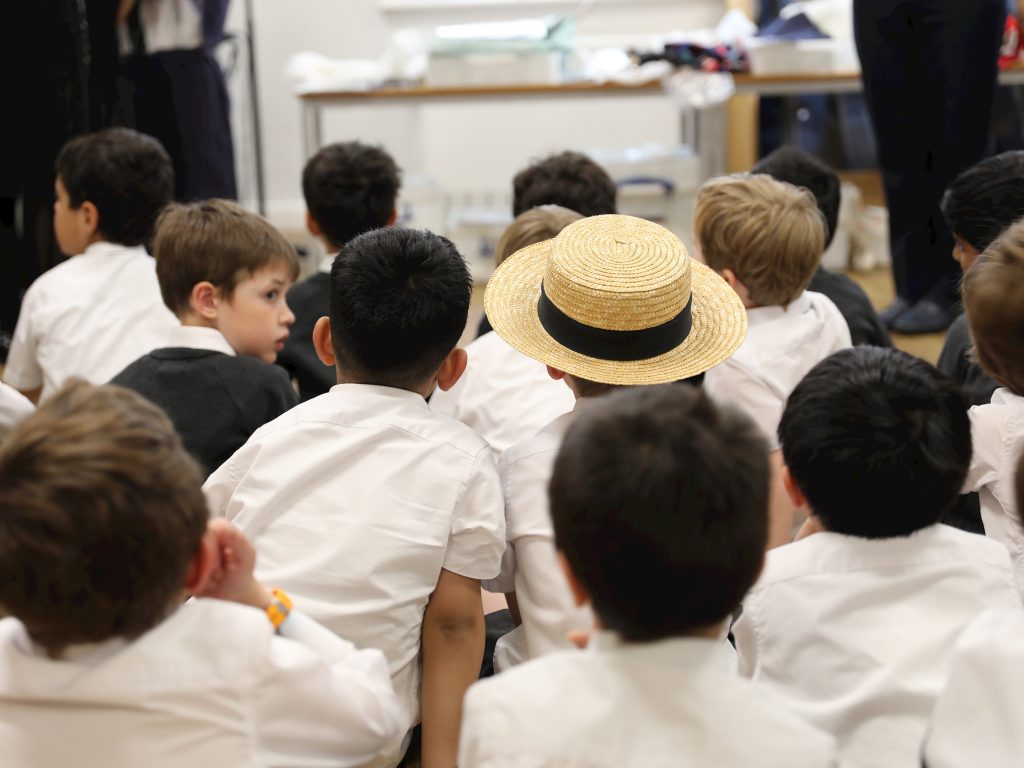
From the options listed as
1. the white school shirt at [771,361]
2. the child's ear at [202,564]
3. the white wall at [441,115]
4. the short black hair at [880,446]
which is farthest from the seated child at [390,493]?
the white wall at [441,115]

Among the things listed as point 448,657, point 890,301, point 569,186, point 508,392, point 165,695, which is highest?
point 569,186

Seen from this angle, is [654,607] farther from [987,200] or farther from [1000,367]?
[987,200]

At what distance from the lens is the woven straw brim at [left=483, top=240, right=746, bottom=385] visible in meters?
1.46

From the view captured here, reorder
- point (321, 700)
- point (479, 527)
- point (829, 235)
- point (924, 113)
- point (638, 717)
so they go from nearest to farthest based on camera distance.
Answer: point (638, 717), point (321, 700), point (479, 527), point (829, 235), point (924, 113)

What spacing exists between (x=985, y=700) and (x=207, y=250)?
1.42 metres

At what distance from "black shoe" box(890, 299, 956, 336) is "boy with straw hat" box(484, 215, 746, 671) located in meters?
1.99

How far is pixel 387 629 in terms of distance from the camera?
133 centimetres

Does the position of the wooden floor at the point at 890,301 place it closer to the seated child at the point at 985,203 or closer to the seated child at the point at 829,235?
the seated child at the point at 829,235

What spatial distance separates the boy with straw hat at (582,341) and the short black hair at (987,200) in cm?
80

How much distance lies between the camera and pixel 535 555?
1.39 m

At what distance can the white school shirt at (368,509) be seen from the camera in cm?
130

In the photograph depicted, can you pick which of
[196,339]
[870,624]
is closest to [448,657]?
[870,624]

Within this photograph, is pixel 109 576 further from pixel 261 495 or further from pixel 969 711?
pixel 969 711

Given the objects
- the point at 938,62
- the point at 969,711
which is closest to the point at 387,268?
the point at 969,711
